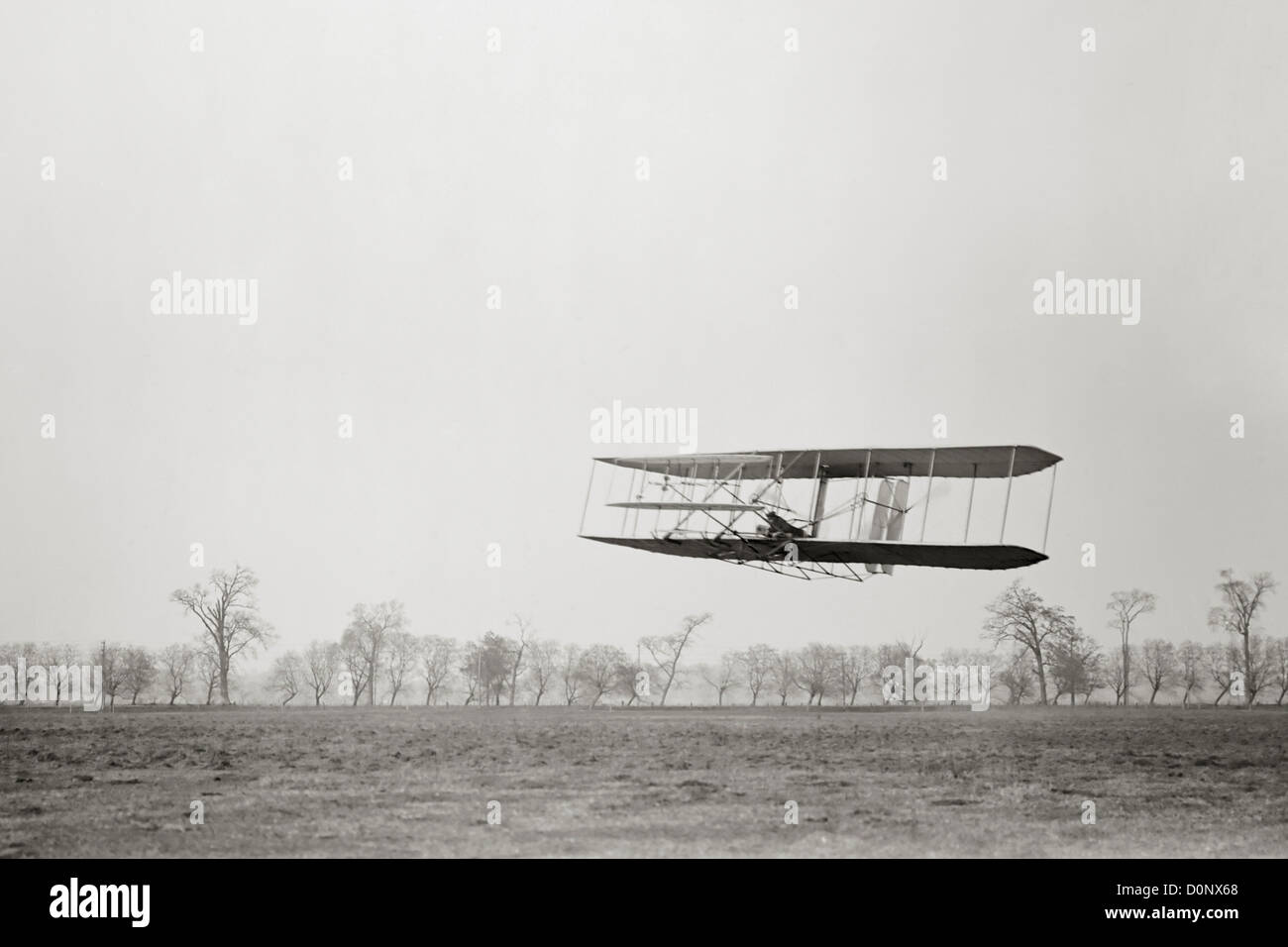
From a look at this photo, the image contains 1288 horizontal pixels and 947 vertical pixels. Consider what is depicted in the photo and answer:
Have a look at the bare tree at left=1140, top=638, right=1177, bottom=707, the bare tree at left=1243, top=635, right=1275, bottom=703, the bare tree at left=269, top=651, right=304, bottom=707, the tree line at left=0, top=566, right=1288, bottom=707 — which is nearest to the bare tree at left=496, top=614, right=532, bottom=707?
the tree line at left=0, top=566, right=1288, bottom=707

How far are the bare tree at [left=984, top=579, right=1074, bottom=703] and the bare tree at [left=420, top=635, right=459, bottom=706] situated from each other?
1026 inches

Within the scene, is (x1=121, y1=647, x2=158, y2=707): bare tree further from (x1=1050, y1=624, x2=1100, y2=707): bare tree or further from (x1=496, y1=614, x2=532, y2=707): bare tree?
(x1=1050, y1=624, x2=1100, y2=707): bare tree

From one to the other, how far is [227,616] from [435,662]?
10.3m

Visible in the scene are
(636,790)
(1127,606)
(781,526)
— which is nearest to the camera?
(781,526)

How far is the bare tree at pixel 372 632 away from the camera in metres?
50.4

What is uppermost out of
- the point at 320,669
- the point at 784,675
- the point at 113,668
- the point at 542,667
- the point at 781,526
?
the point at 781,526

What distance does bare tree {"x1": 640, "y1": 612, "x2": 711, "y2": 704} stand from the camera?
173ft

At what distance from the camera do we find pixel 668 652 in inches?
2179

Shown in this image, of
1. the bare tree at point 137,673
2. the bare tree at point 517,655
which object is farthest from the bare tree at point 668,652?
the bare tree at point 137,673

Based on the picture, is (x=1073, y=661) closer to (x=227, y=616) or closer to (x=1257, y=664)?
(x=1257, y=664)

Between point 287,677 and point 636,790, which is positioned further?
point 287,677

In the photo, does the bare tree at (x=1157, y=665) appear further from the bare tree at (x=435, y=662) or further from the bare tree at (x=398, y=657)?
the bare tree at (x=398, y=657)

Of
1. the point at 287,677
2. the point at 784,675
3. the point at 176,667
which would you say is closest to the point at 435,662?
the point at 287,677
